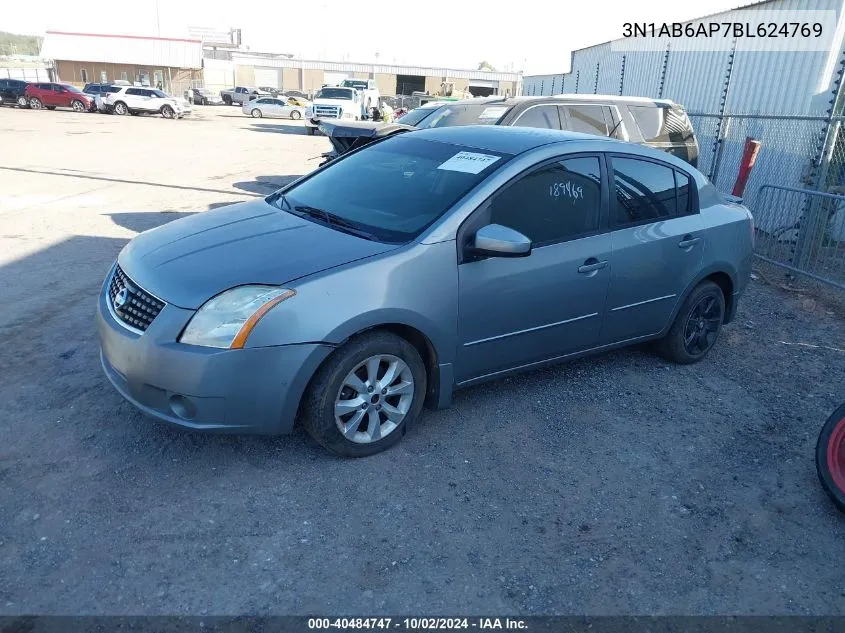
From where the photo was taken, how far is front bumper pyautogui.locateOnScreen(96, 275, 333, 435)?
3109 mm

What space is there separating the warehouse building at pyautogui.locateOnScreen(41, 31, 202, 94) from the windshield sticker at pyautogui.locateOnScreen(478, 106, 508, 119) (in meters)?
54.2

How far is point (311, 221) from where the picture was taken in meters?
3.93

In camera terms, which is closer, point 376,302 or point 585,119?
point 376,302

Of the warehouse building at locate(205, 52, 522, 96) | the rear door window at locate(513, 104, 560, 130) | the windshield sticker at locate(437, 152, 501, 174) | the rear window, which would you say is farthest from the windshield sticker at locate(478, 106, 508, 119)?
the warehouse building at locate(205, 52, 522, 96)

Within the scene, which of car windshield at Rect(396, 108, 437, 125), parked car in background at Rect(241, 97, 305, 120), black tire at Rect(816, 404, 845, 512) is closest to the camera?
black tire at Rect(816, 404, 845, 512)

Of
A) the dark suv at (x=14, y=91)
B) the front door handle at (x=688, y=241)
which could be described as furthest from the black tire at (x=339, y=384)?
the dark suv at (x=14, y=91)

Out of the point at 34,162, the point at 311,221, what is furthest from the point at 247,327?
the point at 34,162

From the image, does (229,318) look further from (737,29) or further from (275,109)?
(275,109)

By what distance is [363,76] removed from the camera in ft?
245

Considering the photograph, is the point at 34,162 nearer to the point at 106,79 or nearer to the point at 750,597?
the point at 750,597

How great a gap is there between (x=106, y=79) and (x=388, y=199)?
201ft

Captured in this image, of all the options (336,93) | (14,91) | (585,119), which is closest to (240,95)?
(14,91)

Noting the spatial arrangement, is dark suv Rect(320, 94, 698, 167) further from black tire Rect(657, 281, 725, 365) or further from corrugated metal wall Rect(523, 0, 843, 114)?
black tire Rect(657, 281, 725, 365)

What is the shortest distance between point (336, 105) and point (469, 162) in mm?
Answer: 27111
